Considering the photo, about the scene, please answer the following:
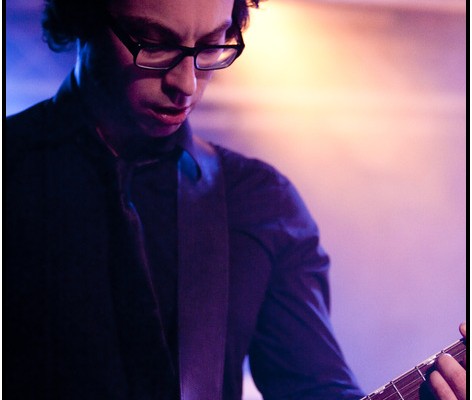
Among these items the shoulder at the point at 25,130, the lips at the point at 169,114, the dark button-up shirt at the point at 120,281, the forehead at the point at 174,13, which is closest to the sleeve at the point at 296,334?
the dark button-up shirt at the point at 120,281

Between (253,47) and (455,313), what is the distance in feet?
2.60

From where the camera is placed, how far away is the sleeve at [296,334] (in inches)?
48.1

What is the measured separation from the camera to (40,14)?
3.81 feet

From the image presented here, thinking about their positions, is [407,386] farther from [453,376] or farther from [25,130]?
[25,130]

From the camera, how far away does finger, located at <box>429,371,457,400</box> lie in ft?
3.89

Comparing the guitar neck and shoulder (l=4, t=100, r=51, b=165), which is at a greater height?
shoulder (l=4, t=100, r=51, b=165)

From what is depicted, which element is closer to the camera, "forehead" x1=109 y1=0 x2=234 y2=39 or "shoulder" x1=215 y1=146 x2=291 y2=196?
"forehead" x1=109 y1=0 x2=234 y2=39

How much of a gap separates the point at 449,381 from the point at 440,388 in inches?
1.1

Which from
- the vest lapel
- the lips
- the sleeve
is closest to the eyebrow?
the lips

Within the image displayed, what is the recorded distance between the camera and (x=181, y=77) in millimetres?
1101

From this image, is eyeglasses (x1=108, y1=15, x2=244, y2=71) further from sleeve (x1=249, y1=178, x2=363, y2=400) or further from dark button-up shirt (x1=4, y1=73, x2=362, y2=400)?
sleeve (x1=249, y1=178, x2=363, y2=400)

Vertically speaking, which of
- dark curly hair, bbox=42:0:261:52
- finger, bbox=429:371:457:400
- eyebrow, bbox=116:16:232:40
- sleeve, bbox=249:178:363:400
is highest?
dark curly hair, bbox=42:0:261:52

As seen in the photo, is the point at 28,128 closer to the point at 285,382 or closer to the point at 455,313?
the point at 285,382

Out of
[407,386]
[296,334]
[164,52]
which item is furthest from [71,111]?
[407,386]
